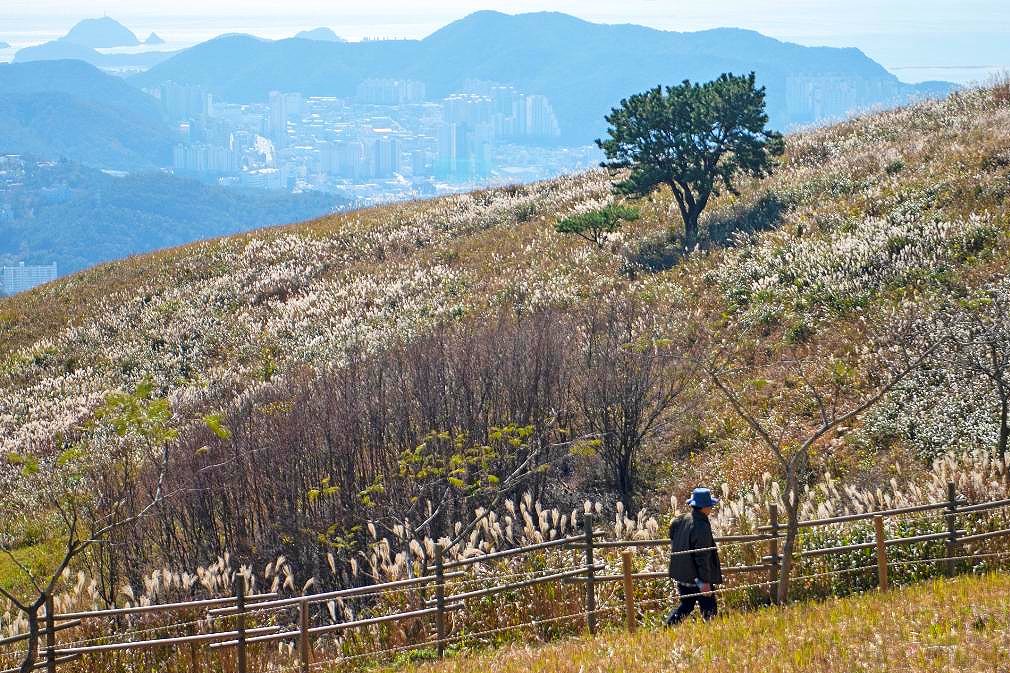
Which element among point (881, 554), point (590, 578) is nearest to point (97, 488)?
point (590, 578)

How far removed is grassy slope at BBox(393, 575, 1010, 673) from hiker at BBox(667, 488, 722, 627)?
0.45 meters

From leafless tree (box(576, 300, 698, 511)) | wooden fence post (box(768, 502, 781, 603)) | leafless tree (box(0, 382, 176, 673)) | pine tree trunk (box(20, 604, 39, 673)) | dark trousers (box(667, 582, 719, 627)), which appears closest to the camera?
pine tree trunk (box(20, 604, 39, 673))

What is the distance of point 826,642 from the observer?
8.90m

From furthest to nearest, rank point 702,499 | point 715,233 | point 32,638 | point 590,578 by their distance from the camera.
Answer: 1. point 715,233
2. point 590,578
3. point 702,499
4. point 32,638

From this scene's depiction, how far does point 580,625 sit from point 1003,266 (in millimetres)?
14175

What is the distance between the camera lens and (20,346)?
4041 cm

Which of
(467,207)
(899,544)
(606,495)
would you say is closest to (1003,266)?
(606,495)

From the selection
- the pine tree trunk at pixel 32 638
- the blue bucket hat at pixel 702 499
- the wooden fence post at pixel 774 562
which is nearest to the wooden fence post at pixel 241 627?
the pine tree trunk at pixel 32 638

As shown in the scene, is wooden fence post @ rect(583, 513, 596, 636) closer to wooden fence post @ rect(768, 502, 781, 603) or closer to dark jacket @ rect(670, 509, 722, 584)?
dark jacket @ rect(670, 509, 722, 584)

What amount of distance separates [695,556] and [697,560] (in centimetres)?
5

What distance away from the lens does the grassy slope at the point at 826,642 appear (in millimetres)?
8266

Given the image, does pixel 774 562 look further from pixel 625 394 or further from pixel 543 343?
pixel 543 343

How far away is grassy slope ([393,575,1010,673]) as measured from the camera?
8266 mm

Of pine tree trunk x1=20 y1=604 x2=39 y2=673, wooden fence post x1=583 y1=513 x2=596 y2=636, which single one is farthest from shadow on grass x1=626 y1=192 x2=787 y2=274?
pine tree trunk x1=20 y1=604 x2=39 y2=673
